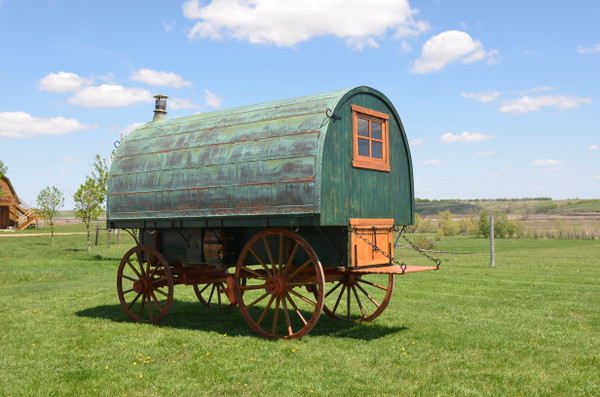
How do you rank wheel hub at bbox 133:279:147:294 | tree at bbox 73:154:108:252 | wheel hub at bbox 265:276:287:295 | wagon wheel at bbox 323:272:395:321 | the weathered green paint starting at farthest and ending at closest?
1. tree at bbox 73:154:108:252
2. wheel hub at bbox 133:279:147:294
3. wagon wheel at bbox 323:272:395:321
4. wheel hub at bbox 265:276:287:295
5. the weathered green paint

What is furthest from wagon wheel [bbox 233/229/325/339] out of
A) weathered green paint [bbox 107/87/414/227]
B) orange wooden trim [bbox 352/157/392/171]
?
orange wooden trim [bbox 352/157/392/171]

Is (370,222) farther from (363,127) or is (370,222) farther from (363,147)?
(363,127)

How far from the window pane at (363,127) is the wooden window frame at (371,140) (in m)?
0.06

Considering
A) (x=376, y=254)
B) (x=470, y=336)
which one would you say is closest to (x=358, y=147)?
(x=376, y=254)

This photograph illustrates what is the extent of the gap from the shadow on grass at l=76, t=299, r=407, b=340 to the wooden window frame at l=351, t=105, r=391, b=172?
3037mm

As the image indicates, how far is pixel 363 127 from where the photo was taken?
10.2 metres

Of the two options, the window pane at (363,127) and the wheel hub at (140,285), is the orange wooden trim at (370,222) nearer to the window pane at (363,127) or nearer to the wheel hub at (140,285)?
the window pane at (363,127)

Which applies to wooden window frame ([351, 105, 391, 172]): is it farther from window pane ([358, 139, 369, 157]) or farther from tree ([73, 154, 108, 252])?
tree ([73, 154, 108, 252])

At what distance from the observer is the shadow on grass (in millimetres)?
10242

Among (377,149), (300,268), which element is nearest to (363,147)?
(377,149)

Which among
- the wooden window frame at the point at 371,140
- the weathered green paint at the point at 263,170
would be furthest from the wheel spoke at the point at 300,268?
the wooden window frame at the point at 371,140

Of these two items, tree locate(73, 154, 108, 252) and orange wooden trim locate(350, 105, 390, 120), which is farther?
tree locate(73, 154, 108, 252)

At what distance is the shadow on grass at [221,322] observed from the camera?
1024 centimetres

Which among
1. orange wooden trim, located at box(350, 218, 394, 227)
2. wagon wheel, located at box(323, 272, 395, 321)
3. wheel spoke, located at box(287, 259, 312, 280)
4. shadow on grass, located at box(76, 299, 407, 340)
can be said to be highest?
orange wooden trim, located at box(350, 218, 394, 227)
